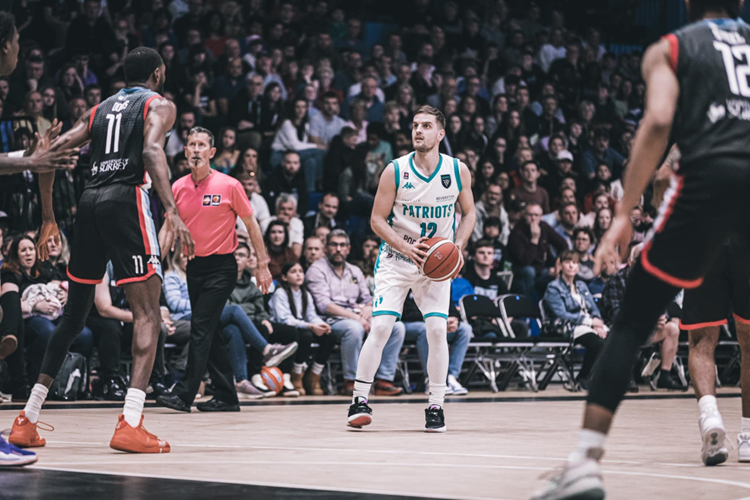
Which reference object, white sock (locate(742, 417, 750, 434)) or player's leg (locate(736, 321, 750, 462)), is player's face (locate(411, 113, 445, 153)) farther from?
white sock (locate(742, 417, 750, 434))

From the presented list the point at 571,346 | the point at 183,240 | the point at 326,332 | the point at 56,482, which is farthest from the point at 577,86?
the point at 56,482

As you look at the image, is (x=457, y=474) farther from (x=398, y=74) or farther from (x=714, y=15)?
(x=398, y=74)

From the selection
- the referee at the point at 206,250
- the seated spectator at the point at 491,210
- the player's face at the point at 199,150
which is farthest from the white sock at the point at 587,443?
the seated spectator at the point at 491,210

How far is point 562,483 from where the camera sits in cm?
299

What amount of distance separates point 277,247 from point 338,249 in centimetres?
71

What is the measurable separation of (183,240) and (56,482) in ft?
5.02

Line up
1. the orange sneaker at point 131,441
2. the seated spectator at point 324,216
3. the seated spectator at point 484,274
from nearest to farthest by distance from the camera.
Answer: the orange sneaker at point 131,441, the seated spectator at point 324,216, the seated spectator at point 484,274

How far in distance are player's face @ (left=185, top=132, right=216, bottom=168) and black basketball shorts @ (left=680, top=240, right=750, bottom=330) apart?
169 inches

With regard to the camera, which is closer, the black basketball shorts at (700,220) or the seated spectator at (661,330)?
the black basketball shorts at (700,220)

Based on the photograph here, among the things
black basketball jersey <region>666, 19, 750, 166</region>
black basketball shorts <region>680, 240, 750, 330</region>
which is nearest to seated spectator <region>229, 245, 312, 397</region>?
black basketball shorts <region>680, 240, 750, 330</region>

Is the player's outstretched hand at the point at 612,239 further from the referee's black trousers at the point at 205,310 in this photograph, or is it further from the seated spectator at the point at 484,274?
A: the seated spectator at the point at 484,274

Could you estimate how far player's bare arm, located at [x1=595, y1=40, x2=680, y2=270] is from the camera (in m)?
3.20

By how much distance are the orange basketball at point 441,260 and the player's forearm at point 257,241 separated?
141cm

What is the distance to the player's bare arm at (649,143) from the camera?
3.20 meters
